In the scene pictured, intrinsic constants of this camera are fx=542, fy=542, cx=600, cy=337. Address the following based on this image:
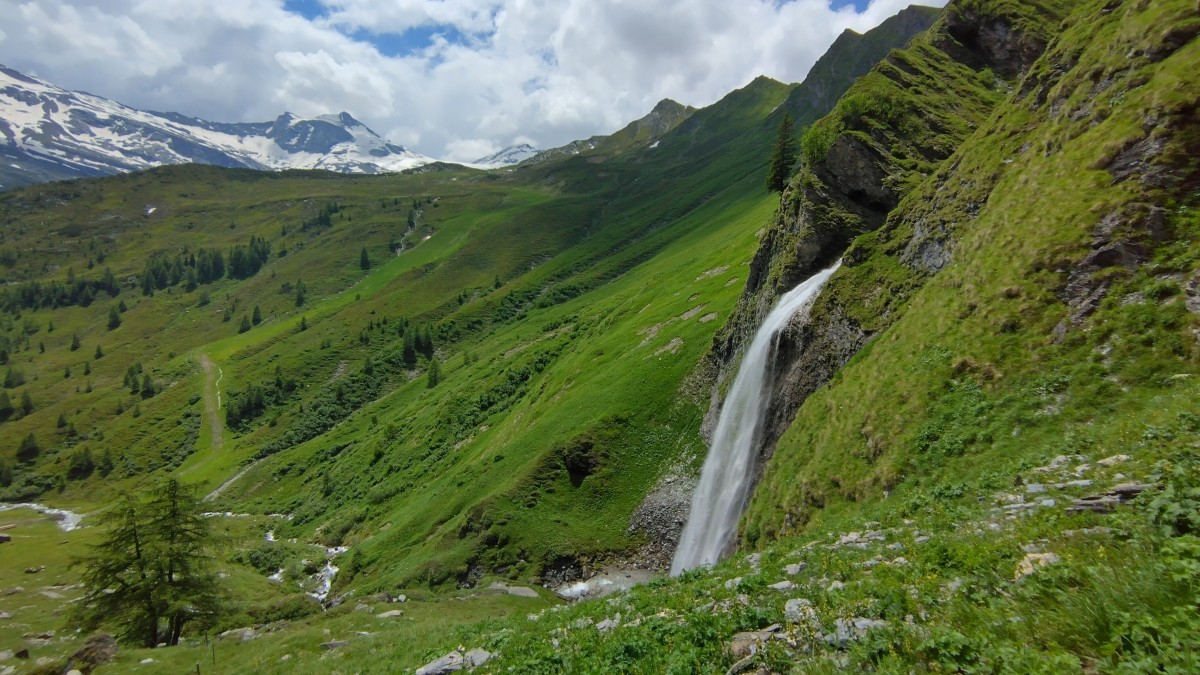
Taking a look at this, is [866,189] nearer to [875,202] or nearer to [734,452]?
[875,202]

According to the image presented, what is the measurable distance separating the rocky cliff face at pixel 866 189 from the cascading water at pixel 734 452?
1661 mm

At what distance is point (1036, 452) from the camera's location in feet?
55.7

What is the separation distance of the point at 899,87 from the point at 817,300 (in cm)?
3044

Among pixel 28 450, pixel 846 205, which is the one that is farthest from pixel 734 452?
pixel 28 450

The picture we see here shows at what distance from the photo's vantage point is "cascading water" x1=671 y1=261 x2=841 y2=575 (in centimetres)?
3725

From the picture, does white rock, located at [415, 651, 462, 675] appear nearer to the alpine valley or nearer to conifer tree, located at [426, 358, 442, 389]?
the alpine valley

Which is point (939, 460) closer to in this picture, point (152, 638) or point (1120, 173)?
point (1120, 173)

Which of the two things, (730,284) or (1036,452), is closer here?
(1036,452)

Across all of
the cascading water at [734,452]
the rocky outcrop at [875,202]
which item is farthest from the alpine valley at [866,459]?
the cascading water at [734,452]

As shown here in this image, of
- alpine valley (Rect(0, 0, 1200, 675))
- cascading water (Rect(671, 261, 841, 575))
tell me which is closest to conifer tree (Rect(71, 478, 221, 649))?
alpine valley (Rect(0, 0, 1200, 675))

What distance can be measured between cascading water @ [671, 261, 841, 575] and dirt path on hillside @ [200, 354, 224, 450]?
162 m

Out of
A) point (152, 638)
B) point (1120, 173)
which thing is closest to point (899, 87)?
point (1120, 173)

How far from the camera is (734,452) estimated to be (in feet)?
135

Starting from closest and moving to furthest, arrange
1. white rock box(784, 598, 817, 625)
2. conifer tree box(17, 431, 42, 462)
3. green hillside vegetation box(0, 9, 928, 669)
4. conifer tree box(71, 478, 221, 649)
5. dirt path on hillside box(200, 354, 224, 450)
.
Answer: white rock box(784, 598, 817, 625), conifer tree box(71, 478, 221, 649), green hillside vegetation box(0, 9, 928, 669), dirt path on hillside box(200, 354, 224, 450), conifer tree box(17, 431, 42, 462)
